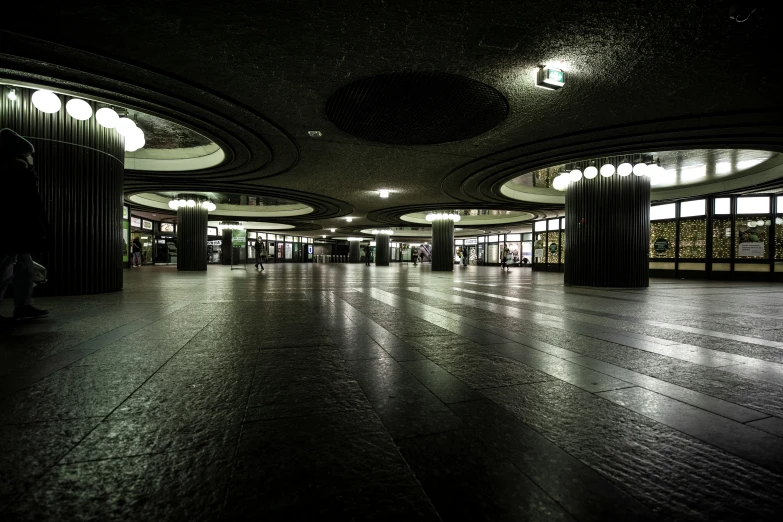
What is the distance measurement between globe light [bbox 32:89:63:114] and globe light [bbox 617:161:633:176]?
1320 cm

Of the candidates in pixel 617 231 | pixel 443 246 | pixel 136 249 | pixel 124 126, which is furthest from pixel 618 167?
pixel 136 249

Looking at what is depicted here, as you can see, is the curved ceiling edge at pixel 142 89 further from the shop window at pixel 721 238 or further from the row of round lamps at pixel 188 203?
the shop window at pixel 721 238

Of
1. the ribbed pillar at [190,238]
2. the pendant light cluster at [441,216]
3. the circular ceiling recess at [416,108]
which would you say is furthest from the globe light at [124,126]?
the pendant light cluster at [441,216]

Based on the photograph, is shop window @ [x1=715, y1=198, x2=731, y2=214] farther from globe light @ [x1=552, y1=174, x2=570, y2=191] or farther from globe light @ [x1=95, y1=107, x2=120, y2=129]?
globe light @ [x1=95, y1=107, x2=120, y2=129]

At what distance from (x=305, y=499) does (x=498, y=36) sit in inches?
212

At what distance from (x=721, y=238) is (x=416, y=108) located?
704 inches

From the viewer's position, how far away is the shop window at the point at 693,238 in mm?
17469

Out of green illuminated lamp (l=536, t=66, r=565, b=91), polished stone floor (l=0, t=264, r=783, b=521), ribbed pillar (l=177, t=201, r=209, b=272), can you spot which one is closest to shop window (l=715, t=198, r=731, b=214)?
green illuminated lamp (l=536, t=66, r=565, b=91)

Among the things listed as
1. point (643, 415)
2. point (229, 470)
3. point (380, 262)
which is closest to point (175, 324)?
point (229, 470)

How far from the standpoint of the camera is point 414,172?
41.4 ft

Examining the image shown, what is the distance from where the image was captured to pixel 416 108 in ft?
23.0

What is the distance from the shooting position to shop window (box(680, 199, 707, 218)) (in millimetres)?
17406

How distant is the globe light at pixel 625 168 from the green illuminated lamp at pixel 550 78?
20.7 feet

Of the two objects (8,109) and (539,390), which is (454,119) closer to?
(539,390)
